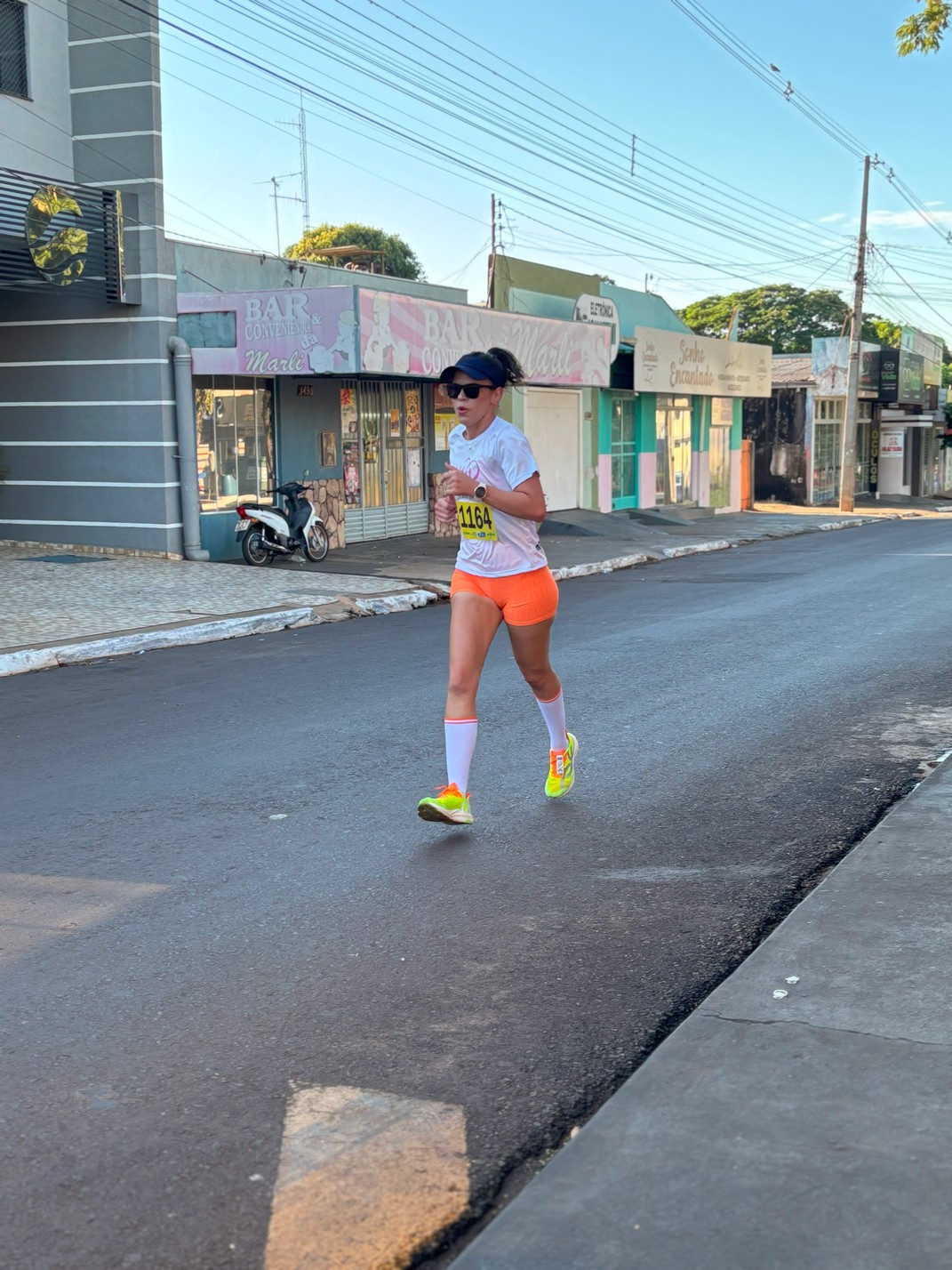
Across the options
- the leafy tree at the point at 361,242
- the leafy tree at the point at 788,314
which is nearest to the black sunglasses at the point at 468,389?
the leafy tree at the point at 361,242

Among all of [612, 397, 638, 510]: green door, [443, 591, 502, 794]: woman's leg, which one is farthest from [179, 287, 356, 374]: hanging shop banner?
[612, 397, 638, 510]: green door

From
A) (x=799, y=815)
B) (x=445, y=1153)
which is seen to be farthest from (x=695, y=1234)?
(x=799, y=815)

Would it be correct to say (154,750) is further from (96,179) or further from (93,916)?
(96,179)

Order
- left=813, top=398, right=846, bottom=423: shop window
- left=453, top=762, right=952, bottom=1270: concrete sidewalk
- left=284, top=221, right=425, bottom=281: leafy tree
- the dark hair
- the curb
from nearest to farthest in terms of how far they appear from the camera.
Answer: left=453, top=762, right=952, bottom=1270: concrete sidewalk → the dark hair → the curb → left=813, top=398, right=846, bottom=423: shop window → left=284, top=221, right=425, bottom=281: leafy tree

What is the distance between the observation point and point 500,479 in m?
5.68

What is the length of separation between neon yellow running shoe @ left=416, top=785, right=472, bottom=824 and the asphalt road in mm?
101

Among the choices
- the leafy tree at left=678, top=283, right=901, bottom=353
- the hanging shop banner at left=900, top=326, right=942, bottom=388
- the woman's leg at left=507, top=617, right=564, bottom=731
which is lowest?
the woman's leg at left=507, top=617, right=564, bottom=731

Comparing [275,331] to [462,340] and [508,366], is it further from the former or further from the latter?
[508,366]

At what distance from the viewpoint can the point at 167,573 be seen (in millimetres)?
16328

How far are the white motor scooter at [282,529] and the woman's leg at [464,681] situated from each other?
41.8 ft

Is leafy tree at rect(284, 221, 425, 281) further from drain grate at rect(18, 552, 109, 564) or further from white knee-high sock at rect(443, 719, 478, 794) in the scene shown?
white knee-high sock at rect(443, 719, 478, 794)

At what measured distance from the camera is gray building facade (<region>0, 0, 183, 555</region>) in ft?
56.4

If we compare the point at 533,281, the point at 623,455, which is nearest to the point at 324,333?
the point at 533,281

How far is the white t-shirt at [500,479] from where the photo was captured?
18.5 feet
